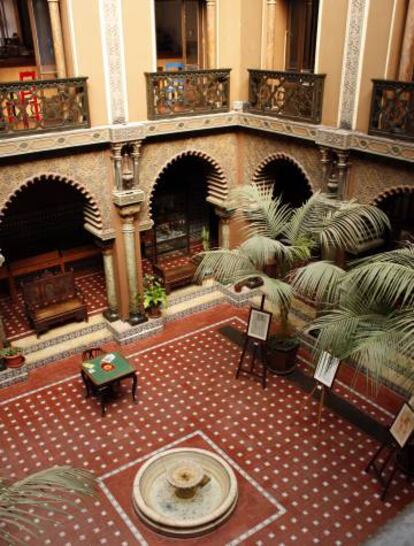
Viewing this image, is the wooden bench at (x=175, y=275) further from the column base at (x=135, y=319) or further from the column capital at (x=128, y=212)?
the column capital at (x=128, y=212)

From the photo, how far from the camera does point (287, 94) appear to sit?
366 inches

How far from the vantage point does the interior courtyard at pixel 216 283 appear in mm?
6500

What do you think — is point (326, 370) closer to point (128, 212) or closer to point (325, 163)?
point (325, 163)

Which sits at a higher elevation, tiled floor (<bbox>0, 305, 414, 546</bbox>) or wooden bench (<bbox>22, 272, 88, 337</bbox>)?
wooden bench (<bbox>22, 272, 88, 337</bbox>)

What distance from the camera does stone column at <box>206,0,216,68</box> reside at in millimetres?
9805

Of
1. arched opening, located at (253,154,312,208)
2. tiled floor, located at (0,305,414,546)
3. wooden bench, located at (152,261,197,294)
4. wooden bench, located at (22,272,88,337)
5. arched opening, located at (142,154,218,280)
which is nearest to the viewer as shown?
tiled floor, located at (0,305,414,546)

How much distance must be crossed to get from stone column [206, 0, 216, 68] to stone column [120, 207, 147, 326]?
10.4 feet

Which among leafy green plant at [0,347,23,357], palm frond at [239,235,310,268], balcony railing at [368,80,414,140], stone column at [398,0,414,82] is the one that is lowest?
leafy green plant at [0,347,23,357]

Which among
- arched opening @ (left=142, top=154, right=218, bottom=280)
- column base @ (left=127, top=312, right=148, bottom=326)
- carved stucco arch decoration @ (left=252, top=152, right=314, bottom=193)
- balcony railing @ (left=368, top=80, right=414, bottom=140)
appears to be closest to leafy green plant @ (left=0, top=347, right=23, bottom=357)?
column base @ (left=127, top=312, right=148, bottom=326)

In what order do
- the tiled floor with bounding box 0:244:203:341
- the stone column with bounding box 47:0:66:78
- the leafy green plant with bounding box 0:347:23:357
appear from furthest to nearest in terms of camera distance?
the tiled floor with bounding box 0:244:203:341 → the leafy green plant with bounding box 0:347:23:357 → the stone column with bounding box 47:0:66:78

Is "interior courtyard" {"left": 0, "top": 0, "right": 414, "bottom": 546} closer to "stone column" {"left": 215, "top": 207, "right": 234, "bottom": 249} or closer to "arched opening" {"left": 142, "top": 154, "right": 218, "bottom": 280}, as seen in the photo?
"stone column" {"left": 215, "top": 207, "right": 234, "bottom": 249}

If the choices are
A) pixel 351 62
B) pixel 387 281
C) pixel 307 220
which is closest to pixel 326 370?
pixel 307 220

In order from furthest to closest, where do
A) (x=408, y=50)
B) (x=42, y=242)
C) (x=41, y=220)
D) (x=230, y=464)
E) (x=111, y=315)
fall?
(x=42, y=242), (x=41, y=220), (x=111, y=315), (x=408, y=50), (x=230, y=464)

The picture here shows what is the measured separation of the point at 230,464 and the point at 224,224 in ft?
18.6
